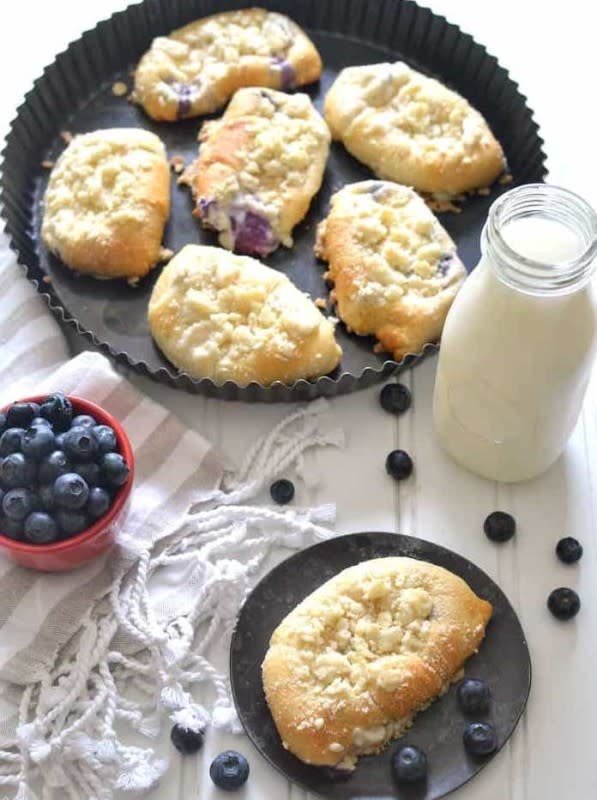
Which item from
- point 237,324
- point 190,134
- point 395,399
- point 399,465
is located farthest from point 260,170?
point 399,465

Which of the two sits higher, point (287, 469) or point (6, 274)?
point (6, 274)

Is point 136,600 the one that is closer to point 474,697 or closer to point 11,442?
point 11,442

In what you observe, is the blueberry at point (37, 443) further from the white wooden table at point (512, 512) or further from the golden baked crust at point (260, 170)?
the golden baked crust at point (260, 170)

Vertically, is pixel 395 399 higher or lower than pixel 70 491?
lower

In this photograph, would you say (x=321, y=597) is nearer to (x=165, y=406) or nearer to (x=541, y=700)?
(x=541, y=700)

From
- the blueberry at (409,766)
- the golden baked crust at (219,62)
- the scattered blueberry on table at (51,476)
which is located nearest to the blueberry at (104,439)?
the scattered blueberry on table at (51,476)

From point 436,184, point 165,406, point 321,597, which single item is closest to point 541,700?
point 321,597

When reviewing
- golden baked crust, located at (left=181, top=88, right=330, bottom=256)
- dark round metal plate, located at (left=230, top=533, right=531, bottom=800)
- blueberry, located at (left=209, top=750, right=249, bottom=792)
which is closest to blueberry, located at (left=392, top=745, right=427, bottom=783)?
dark round metal plate, located at (left=230, top=533, right=531, bottom=800)
